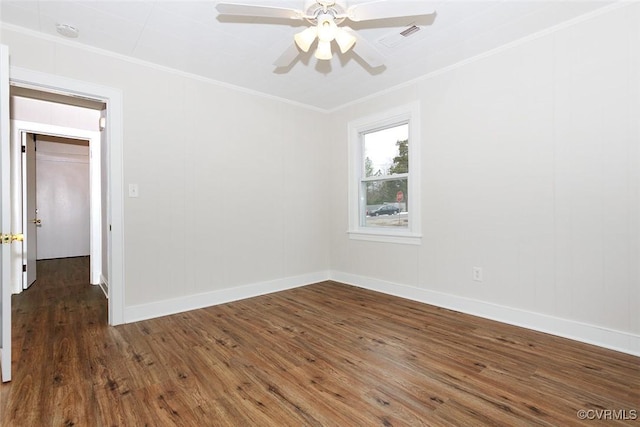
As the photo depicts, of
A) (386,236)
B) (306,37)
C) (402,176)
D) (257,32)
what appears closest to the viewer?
(306,37)

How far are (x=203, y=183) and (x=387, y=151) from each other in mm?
2322

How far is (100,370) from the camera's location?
209cm

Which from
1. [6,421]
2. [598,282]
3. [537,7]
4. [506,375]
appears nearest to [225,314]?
[6,421]

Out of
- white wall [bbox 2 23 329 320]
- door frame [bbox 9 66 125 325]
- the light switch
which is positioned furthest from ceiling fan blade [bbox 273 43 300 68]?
the light switch

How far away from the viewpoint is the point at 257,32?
8.45 feet

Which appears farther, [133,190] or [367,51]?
[133,190]

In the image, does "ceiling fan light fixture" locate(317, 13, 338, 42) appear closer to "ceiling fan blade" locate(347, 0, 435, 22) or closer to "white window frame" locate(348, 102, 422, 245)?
"ceiling fan blade" locate(347, 0, 435, 22)

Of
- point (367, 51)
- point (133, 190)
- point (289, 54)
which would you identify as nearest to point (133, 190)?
point (133, 190)

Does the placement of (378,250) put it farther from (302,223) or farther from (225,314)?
(225,314)

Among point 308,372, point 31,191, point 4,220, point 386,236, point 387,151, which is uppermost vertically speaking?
point 387,151

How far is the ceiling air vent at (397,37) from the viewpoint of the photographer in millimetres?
2562

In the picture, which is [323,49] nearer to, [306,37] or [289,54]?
[306,37]

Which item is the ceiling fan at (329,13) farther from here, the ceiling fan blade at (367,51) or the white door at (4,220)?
the white door at (4,220)

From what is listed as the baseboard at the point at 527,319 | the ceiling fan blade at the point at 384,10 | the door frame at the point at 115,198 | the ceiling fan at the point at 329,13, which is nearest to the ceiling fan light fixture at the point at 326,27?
the ceiling fan at the point at 329,13
